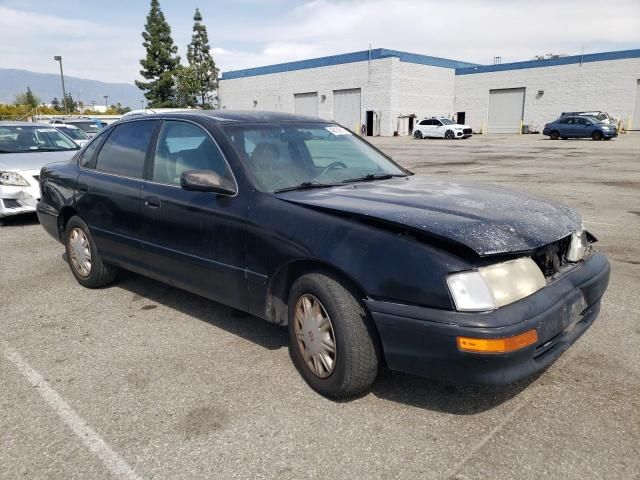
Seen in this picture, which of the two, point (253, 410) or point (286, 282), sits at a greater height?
point (286, 282)

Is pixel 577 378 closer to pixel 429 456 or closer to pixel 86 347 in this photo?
pixel 429 456

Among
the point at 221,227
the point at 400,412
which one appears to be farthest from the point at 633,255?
the point at 221,227

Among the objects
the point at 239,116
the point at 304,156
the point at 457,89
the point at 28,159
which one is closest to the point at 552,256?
the point at 304,156

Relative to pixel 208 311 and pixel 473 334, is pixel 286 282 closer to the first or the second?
pixel 473 334

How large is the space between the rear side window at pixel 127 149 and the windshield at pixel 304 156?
3.16ft

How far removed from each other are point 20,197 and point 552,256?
7.31 meters

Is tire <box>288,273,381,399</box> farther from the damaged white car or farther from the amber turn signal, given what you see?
the damaged white car

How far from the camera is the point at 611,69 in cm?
4075

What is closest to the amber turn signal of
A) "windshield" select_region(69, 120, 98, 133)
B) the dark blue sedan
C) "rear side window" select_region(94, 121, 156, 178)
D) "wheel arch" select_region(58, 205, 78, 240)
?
the dark blue sedan

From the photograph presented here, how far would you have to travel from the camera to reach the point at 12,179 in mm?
7531

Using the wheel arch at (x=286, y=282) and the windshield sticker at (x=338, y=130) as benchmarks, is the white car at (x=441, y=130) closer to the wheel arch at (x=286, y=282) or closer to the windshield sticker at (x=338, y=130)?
the windshield sticker at (x=338, y=130)

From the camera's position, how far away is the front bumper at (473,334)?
2.39 metres

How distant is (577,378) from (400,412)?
1.14 meters

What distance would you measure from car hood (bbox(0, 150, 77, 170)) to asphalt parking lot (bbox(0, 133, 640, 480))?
4.07 m
